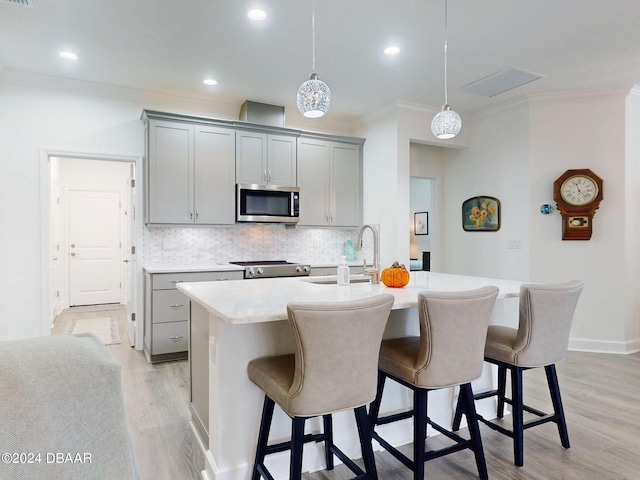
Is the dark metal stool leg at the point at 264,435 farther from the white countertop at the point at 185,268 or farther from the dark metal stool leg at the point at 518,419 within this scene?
A: the white countertop at the point at 185,268

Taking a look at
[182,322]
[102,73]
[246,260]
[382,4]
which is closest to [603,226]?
[382,4]

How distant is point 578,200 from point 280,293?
381cm

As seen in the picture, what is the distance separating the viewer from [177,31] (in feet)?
10.2

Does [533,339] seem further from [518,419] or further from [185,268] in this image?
[185,268]

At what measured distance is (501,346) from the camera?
219 centimetres

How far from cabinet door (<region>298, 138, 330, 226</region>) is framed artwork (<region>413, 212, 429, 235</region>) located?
10.4 feet

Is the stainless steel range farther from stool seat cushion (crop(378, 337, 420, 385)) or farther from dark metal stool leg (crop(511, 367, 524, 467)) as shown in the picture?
dark metal stool leg (crop(511, 367, 524, 467))

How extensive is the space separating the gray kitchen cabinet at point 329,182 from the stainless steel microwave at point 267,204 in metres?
0.19

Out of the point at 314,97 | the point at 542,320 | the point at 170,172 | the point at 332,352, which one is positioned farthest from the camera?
the point at 170,172

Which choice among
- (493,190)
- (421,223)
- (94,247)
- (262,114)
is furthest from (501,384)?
(94,247)

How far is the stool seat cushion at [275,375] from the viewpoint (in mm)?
1593

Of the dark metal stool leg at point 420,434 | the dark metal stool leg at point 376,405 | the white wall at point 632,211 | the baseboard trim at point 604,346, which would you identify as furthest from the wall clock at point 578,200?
the dark metal stool leg at point 420,434

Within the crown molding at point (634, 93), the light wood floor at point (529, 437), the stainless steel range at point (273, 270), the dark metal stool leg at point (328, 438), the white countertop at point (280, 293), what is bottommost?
the light wood floor at point (529, 437)

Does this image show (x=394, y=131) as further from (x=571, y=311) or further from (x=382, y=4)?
(x=571, y=311)
